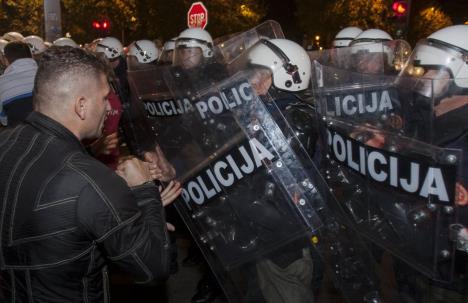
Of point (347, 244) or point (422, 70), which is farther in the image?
point (422, 70)

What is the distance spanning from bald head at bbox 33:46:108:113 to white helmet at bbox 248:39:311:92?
1.56m

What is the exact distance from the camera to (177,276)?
15.1ft

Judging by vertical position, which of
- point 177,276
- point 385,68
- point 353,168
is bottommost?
point 177,276

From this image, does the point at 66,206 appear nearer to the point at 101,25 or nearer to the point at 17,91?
the point at 17,91

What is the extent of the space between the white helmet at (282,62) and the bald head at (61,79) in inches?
61.4

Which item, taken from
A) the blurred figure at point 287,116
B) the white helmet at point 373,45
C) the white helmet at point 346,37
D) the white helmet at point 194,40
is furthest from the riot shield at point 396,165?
the white helmet at point 346,37

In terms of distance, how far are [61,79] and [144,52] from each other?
6488 millimetres

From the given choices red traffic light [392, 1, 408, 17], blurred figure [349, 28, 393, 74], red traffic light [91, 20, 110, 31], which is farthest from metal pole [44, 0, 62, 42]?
blurred figure [349, 28, 393, 74]

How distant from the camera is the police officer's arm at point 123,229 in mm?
1608

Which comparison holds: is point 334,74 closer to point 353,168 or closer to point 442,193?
point 353,168

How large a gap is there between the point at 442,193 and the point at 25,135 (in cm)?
154

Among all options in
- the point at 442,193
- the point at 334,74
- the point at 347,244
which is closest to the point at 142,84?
the point at 334,74

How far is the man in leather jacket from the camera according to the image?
161cm

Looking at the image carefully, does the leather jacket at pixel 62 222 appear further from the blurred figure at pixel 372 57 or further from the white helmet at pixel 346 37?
the white helmet at pixel 346 37
